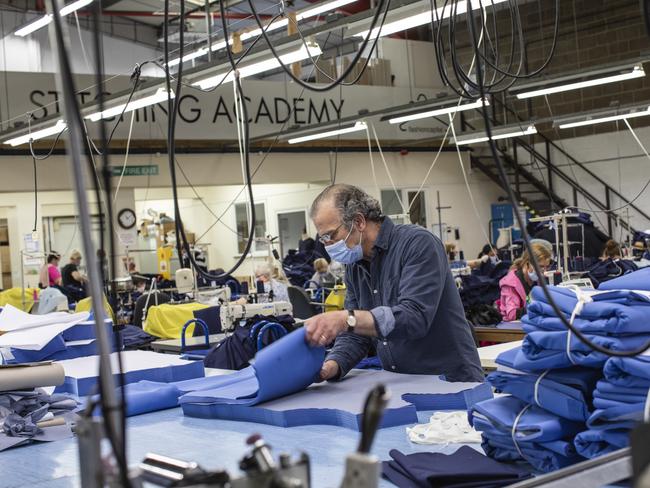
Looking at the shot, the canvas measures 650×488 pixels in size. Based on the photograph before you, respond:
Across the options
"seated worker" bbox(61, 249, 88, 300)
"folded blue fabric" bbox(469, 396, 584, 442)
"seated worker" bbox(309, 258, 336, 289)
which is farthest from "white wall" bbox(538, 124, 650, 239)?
"folded blue fabric" bbox(469, 396, 584, 442)

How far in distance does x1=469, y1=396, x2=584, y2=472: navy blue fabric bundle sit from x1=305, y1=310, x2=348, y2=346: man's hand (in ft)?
2.34

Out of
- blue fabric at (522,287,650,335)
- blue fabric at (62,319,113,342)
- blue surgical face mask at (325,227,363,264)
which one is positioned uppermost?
blue surgical face mask at (325,227,363,264)

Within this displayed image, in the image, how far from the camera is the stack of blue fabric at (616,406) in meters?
1.55

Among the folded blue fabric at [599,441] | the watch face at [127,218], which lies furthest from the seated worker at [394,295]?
the watch face at [127,218]

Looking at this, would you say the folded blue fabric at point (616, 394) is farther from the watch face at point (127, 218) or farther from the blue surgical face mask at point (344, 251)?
the watch face at point (127, 218)

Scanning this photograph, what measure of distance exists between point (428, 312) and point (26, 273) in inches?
509

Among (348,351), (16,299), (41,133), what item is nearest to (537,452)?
(348,351)

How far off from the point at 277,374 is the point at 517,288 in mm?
4788

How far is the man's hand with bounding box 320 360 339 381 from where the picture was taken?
2.64m

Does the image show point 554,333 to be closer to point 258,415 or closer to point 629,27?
point 258,415

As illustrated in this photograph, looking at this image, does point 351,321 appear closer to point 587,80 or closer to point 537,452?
point 537,452

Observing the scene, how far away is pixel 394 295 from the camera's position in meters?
2.93

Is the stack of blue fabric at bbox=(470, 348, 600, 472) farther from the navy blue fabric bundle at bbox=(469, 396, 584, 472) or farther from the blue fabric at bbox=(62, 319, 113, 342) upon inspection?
the blue fabric at bbox=(62, 319, 113, 342)

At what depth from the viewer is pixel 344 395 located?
2430 millimetres
